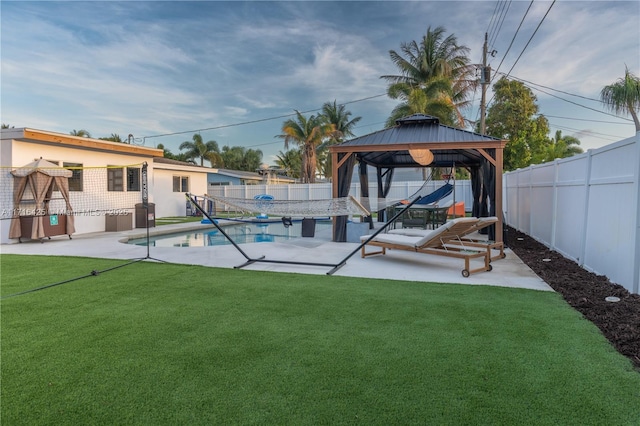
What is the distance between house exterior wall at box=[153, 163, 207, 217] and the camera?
17.6 m

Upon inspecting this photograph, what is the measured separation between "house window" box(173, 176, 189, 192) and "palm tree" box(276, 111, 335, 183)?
925 cm

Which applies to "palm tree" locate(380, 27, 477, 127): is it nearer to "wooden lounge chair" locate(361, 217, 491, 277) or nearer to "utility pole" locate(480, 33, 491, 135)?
"utility pole" locate(480, 33, 491, 135)

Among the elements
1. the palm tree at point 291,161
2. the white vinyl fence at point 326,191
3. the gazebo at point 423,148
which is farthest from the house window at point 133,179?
the palm tree at point 291,161

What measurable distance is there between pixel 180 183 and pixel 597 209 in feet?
60.2

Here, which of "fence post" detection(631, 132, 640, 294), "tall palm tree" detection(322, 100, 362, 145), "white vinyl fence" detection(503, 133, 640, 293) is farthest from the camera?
"tall palm tree" detection(322, 100, 362, 145)

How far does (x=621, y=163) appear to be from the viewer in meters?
4.54

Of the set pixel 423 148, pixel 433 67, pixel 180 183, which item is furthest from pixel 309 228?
pixel 433 67

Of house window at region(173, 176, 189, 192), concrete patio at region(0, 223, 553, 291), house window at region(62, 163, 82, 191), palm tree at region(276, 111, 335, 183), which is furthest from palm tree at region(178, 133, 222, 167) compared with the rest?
concrete patio at region(0, 223, 553, 291)

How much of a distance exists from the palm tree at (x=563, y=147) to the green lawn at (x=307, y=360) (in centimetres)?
2020

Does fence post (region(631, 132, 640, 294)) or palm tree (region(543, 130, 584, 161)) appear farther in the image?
palm tree (region(543, 130, 584, 161))

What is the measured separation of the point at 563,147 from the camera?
22609 millimetres

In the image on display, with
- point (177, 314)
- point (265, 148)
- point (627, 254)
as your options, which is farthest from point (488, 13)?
point (265, 148)

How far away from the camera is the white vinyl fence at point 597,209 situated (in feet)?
13.9

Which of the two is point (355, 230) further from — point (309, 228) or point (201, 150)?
point (201, 150)
